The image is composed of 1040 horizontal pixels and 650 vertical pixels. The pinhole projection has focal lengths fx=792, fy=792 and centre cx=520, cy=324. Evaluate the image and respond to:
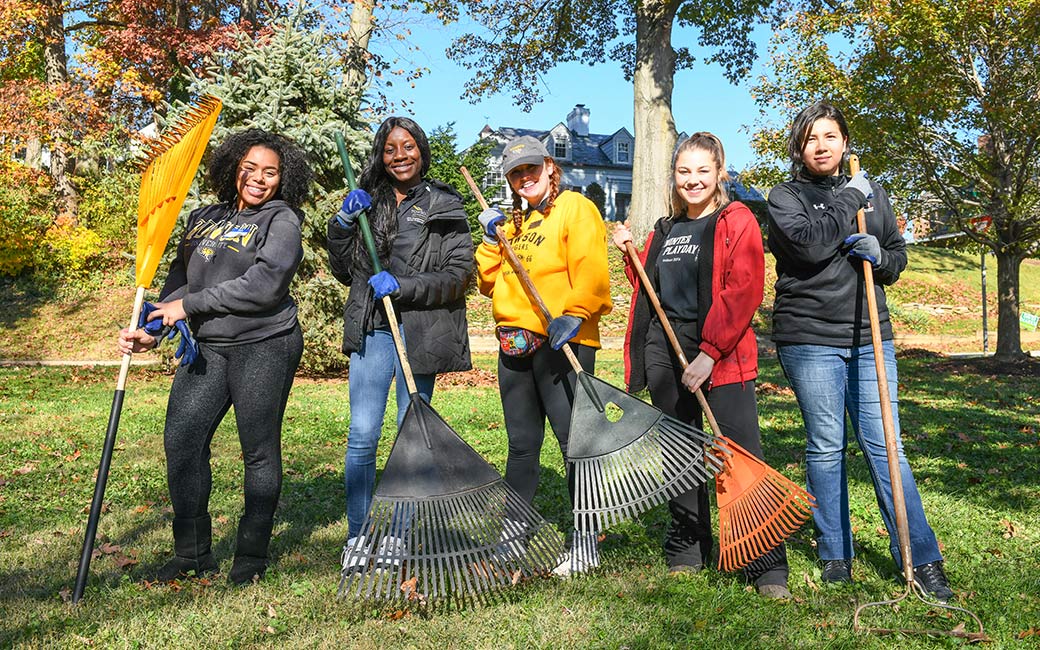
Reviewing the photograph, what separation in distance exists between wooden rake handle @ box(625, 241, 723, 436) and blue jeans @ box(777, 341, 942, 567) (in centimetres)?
42

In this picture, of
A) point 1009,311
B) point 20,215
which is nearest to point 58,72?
point 20,215

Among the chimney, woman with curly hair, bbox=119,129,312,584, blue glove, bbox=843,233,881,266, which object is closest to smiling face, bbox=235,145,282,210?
woman with curly hair, bbox=119,129,312,584

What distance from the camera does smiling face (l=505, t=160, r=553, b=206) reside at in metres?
3.78

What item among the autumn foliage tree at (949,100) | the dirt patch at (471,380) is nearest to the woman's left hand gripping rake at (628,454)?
the dirt patch at (471,380)

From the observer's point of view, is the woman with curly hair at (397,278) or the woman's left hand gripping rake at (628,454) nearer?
the woman's left hand gripping rake at (628,454)

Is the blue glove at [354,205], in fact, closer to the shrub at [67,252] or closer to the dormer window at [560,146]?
the shrub at [67,252]

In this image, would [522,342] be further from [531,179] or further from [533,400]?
[531,179]

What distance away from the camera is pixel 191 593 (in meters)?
3.53

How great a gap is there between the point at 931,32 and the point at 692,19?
344 inches

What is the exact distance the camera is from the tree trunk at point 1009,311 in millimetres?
13414

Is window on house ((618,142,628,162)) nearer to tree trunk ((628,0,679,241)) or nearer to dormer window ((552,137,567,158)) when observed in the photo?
dormer window ((552,137,567,158))

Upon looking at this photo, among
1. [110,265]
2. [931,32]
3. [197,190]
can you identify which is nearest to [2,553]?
[197,190]

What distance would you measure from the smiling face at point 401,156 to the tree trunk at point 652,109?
583 inches

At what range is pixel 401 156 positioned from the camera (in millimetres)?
3883
